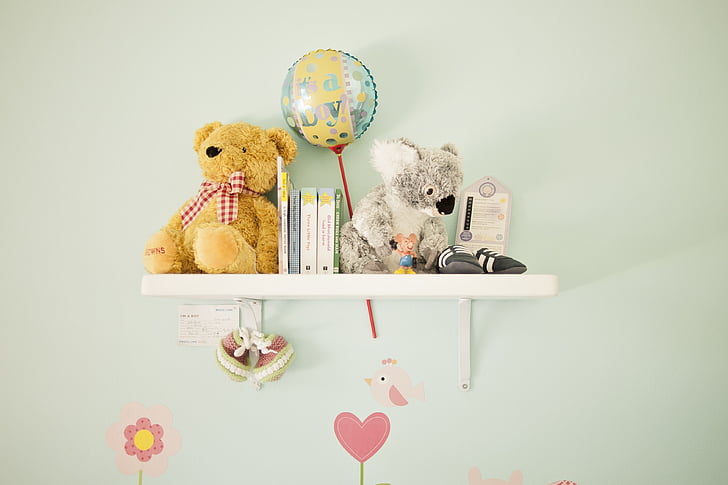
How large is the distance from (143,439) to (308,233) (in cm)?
70

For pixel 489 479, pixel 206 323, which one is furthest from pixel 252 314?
pixel 489 479

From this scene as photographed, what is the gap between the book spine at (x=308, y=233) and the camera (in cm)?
98

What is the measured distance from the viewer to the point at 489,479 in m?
1.12

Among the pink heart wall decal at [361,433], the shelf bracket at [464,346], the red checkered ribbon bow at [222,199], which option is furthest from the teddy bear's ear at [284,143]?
the pink heart wall decal at [361,433]

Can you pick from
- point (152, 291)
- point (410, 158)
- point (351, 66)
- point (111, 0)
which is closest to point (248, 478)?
point (152, 291)

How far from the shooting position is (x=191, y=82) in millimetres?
1202

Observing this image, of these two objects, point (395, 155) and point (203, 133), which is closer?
point (395, 155)

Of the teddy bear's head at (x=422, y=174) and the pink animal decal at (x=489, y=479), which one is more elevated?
the teddy bear's head at (x=422, y=174)

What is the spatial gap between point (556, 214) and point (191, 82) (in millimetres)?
1003

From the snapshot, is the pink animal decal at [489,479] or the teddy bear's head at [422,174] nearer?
the teddy bear's head at [422,174]

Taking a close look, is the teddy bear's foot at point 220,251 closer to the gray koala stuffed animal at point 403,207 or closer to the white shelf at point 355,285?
the white shelf at point 355,285

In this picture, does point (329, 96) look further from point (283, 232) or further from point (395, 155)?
point (283, 232)

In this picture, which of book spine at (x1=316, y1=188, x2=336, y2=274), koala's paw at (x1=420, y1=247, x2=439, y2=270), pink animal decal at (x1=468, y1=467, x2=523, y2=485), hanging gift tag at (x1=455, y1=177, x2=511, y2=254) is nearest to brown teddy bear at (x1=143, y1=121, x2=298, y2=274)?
book spine at (x1=316, y1=188, x2=336, y2=274)

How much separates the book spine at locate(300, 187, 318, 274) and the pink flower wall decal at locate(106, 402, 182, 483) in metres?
0.56
